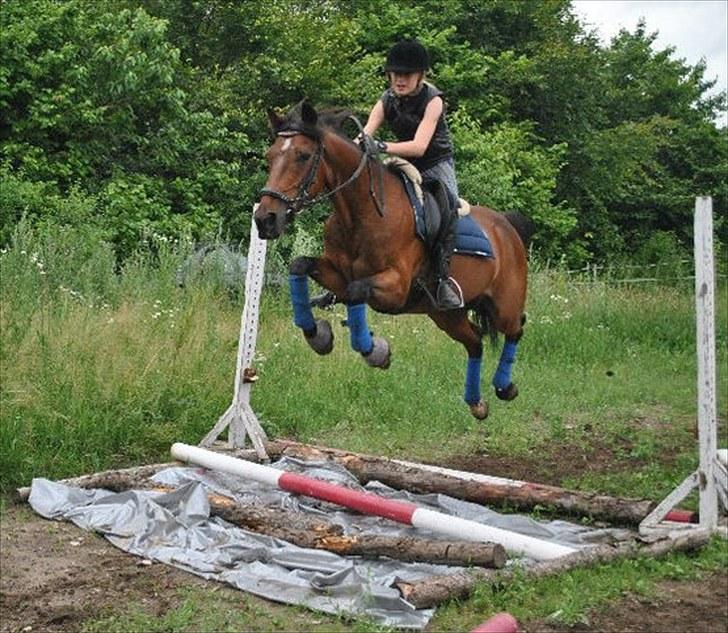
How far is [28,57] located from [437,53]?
8727mm

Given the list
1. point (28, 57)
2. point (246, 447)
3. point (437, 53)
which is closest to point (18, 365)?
Answer: point (246, 447)

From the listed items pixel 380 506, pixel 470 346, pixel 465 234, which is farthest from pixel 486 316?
pixel 380 506

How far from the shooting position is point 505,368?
683 cm

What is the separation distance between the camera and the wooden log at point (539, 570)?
4.87 meters

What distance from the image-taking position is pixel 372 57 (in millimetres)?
18109

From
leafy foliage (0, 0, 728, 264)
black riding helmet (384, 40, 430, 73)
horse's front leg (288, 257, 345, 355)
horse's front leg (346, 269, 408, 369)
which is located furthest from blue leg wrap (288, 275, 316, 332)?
leafy foliage (0, 0, 728, 264)

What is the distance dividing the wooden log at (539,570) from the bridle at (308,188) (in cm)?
178

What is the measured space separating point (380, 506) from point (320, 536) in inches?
14.4

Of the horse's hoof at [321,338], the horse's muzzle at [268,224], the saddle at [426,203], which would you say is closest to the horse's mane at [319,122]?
the saddle at [426,203]

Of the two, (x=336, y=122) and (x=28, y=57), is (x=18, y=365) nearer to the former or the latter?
(x=336, y=122)

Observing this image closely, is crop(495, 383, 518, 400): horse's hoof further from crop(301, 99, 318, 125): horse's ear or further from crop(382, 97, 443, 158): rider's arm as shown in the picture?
crop(301, 99, 318, 125): horse's ear

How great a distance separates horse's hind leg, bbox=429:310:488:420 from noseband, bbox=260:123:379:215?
5.18 feet

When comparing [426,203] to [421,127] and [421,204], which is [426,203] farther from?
[421,127]

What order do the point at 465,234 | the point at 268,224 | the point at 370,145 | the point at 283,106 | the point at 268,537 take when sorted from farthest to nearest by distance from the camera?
the point at 283,106 < the point at 465,234 < the point at 268,537 < the point at 370,145 < the point at 268,224
